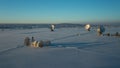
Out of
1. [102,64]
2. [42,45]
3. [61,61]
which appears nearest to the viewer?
[102,64]

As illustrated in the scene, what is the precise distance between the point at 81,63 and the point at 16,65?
3.93 meters

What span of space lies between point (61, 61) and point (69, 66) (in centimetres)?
145

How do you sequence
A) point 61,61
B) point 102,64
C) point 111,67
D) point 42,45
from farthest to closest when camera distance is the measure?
point 42,45 < point 61,61 < point 102,64 < point 111,67

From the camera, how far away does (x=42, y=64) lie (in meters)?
11.9

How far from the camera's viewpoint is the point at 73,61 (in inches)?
499

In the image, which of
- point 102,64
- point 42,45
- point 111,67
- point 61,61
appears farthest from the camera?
point 42,45

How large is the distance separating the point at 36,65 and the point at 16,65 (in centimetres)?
117

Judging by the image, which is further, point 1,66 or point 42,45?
point 42,45

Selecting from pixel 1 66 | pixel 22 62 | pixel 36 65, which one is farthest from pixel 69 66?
pixel 1 66

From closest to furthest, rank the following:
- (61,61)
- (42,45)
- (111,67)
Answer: (111,67)
(61,61)
(42,45)

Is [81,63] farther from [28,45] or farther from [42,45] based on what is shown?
[28,45]

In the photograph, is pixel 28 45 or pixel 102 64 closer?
pixel 102 64

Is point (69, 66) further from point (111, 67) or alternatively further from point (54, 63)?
point (111, 67)

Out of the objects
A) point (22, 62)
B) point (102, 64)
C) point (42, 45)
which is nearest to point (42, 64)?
point (22, 62)
